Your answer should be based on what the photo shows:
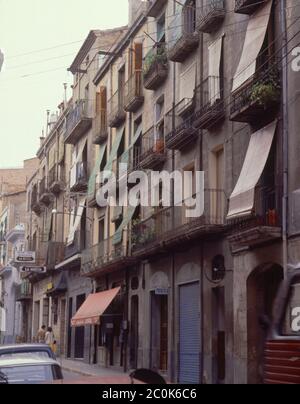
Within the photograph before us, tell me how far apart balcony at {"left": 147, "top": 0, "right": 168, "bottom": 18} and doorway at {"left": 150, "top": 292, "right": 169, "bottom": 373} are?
10.0 meters

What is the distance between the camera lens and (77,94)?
40.5m

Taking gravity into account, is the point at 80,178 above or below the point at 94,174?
above

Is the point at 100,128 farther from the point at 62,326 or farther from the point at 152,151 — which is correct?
the point at 62,326

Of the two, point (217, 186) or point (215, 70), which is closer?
point (217, 186)

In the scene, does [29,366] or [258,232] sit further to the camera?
[258,232]

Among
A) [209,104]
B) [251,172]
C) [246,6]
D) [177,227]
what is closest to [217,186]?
[177,227]

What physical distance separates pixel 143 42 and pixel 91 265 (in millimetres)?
9243

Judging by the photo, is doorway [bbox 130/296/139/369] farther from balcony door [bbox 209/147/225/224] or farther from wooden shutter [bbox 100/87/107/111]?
wooden shutter [bbox 100/87/107/111]

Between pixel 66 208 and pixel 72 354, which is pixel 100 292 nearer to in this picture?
pixel 72 354

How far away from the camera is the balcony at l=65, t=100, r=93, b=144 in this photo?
3634 centimetres

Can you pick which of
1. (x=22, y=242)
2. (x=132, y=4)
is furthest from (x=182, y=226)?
(x=22, y=242)

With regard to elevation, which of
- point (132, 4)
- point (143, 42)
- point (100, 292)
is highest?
point (132, 4)

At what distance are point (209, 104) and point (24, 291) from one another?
110ft

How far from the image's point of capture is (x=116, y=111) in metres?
30.8
